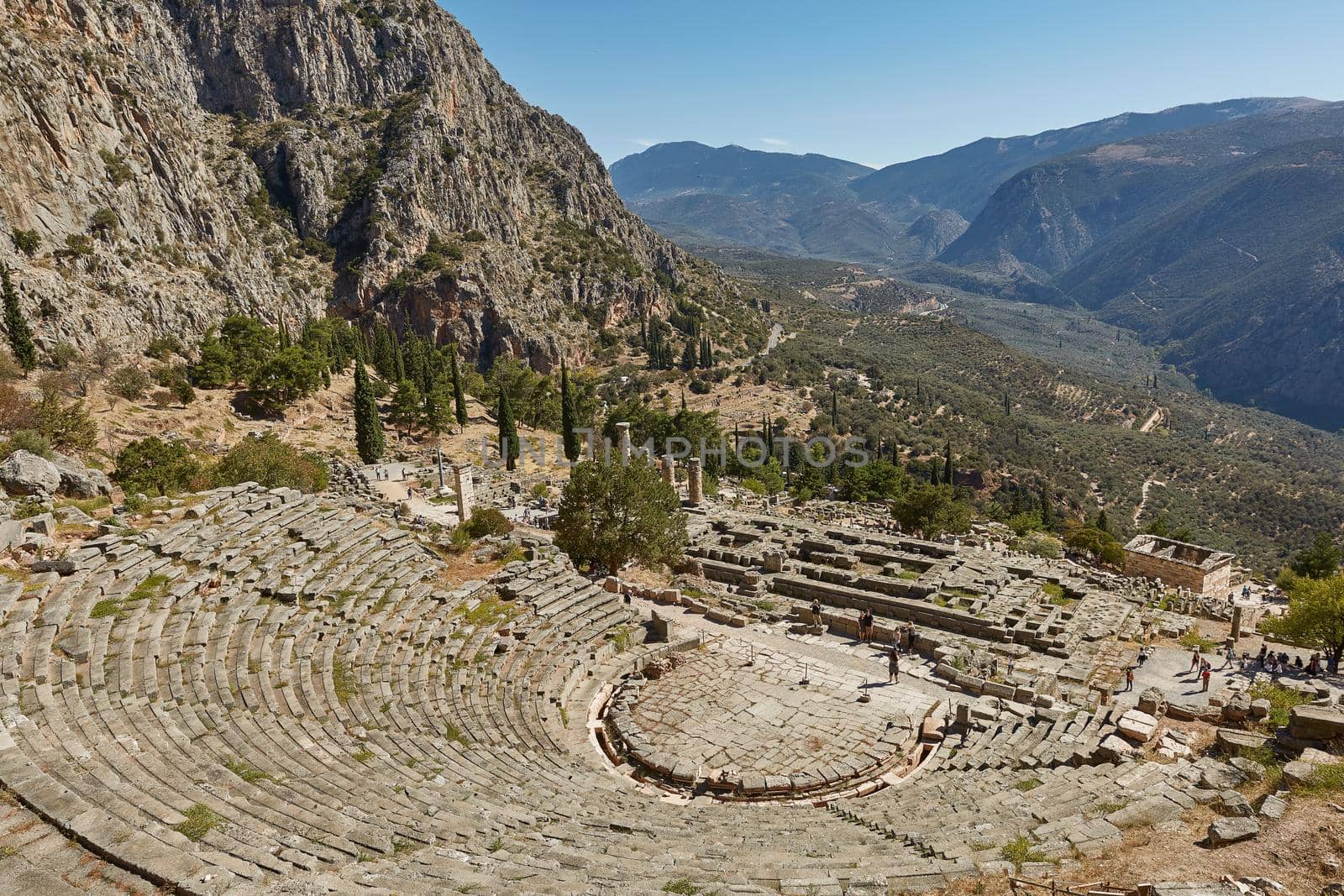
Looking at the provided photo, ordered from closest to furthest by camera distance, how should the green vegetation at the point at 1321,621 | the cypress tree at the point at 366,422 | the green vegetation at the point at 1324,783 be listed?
the green vegetation at the point at 1324,783, the green vegetation at the point at 1321,621, the cypress tree at the point at 366,422

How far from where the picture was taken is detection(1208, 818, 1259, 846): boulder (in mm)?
10281

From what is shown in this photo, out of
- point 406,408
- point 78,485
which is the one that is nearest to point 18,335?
point 406,408

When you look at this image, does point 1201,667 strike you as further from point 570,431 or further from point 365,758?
point 570,431

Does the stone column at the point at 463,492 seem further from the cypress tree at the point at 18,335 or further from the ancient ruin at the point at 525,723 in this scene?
the cypress tree at the point at 18,335

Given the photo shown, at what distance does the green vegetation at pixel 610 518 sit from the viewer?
2927 centimetres

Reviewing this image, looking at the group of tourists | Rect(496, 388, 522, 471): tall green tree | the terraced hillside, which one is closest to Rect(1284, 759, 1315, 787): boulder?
the group of tourists

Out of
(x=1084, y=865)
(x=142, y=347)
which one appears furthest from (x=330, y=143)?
(x=1084, y=865)

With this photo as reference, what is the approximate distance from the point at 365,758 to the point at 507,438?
50760 millimetres

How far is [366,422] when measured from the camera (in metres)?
53.7

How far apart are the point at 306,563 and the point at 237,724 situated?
26.9 feet

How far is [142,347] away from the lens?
2409 inches

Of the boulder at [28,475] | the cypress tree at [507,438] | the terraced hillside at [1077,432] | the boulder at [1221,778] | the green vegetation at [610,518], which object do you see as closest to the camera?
the boulder at [1221,778]

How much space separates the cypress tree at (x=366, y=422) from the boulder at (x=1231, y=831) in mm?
53039

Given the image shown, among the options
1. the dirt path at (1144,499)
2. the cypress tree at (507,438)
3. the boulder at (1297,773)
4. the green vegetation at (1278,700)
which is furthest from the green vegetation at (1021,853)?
the dirt path at (1144,499)
